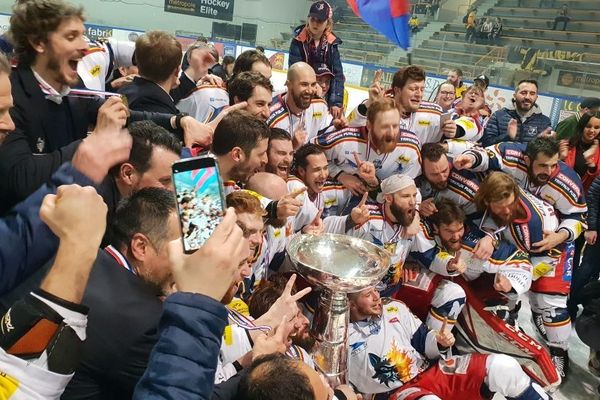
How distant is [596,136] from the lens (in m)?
3.69

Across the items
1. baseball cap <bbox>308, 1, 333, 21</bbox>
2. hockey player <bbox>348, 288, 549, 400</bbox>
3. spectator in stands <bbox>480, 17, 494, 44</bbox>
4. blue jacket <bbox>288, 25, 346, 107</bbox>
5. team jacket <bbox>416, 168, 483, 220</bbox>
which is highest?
spectator in stands <bbox>480, 17, 494, 44</bbox>

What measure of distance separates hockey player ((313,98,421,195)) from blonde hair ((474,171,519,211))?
423mm

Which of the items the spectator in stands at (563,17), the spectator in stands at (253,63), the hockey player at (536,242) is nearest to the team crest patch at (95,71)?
the spectator in stands at (253,63)

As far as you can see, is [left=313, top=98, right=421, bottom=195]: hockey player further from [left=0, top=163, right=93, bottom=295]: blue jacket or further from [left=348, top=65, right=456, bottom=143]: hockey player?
[left=0, top=163, right=93, bottom=295]: blue jacket

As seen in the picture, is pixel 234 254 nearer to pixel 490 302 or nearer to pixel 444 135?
pixel 490 302

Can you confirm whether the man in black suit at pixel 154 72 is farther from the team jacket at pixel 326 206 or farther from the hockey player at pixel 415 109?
the hockey player at pixel 415 109

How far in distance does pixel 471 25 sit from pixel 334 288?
12.1 m

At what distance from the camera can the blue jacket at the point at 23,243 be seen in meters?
0.95

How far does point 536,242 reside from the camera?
3.14 m

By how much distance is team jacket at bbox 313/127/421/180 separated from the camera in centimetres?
321

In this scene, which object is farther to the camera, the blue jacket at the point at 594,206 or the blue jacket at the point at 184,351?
the blue jacket at the point at 594,206

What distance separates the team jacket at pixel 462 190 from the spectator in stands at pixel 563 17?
407 inches

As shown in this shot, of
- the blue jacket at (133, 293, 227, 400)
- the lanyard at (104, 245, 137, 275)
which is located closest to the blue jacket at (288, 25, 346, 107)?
the lanyard at (104, 245, 137, 275)

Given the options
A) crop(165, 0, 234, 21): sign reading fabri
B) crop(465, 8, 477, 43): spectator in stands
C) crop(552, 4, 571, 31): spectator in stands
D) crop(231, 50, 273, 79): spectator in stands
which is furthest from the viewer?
crop(165, 0, 234, 21): sign reading fabri
